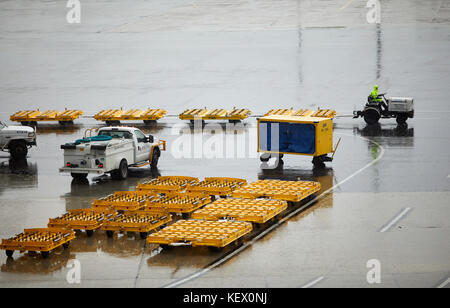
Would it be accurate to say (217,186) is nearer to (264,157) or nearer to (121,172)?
(121,172)

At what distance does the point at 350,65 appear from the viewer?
64000 millimetres

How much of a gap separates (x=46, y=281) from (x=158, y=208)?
6.22m

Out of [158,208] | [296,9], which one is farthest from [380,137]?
[296,9]

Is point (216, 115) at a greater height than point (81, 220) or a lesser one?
greater

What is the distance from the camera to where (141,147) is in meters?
34.4

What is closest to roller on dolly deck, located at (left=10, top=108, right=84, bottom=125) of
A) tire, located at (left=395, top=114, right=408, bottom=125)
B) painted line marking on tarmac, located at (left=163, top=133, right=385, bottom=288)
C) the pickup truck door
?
the pickup truck door

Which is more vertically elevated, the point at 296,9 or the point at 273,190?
the point at 296,9

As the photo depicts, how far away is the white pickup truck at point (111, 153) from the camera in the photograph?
31.8 m

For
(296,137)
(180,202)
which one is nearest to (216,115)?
(296,137)

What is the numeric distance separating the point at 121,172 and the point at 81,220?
7.83 meters

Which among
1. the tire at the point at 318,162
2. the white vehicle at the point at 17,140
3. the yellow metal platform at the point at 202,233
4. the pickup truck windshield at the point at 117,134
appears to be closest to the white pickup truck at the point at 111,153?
the pickup truck windshield at the point at 117,134

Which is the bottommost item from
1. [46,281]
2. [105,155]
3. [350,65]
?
[46,281]

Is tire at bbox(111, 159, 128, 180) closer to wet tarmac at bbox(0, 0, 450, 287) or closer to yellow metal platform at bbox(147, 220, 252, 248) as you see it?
wet tarmac at bbox(0, 0, 450, 287)

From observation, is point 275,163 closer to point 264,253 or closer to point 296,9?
point 264,253
